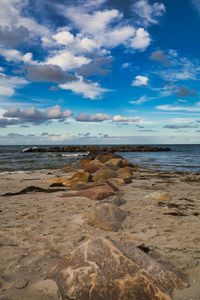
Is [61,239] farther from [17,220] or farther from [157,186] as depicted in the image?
[157,186]

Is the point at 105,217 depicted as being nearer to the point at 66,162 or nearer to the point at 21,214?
the point at 21,214

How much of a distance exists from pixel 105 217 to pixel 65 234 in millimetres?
929

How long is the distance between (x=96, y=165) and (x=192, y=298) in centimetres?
1115

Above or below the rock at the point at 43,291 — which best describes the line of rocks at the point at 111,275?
above

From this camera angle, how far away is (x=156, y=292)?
7.79 feet

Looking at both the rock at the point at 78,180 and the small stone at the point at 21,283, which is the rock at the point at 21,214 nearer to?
the small stone at the point at 21,283

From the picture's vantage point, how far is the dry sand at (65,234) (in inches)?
106

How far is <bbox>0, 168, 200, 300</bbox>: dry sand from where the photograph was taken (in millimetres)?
2682

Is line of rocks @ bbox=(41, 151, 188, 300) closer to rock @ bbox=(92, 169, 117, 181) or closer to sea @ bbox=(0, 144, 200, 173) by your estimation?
rock @ bbox=(92, 169, 117, 181)

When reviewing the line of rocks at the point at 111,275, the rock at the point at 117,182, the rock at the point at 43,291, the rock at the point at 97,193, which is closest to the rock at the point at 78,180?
the rock at the point at 117,182

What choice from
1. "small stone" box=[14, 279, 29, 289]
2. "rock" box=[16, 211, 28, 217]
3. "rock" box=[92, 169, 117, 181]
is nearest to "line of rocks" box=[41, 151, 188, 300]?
"small stone" box=[14, 279, 29, 289]

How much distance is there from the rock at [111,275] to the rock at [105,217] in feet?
5.37

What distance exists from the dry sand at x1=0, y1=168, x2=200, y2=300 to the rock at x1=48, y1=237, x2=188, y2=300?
159mm

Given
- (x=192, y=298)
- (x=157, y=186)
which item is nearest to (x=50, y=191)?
(x=157, y=186)
